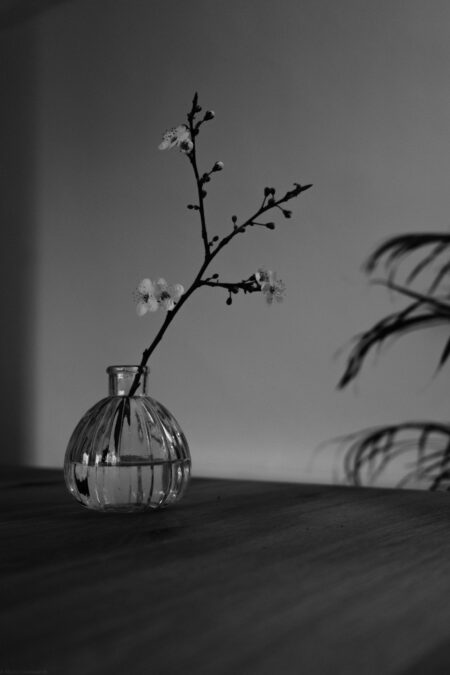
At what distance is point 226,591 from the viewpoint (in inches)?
22.7

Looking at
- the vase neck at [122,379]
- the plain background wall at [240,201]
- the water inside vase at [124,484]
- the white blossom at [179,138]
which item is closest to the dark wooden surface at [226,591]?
the water inside vase at [124,484]

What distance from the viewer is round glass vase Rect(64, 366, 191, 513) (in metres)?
0.90

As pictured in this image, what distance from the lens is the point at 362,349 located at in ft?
6.44

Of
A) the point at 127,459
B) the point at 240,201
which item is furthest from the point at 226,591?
the point at 240,201

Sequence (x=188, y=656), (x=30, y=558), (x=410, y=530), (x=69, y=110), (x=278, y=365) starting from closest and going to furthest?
(x=188, y=656) → (x=30, y=558) → (x=410, y=530) → (x=278, y=365) → (x=69, y=110)

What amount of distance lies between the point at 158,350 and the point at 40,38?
1.20 metres

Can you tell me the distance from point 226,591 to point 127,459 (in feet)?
1.12

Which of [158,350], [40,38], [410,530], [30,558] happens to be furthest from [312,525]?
[40,38]

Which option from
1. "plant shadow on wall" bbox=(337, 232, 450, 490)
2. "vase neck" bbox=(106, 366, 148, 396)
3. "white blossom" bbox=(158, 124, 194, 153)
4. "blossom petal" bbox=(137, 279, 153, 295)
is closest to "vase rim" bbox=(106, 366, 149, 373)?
"vase neck" bbox=(106, 366, 148, 396)

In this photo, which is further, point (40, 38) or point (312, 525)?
point (40, 38)

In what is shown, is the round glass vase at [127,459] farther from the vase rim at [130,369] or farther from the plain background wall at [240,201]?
the plain background wall at [240,201]

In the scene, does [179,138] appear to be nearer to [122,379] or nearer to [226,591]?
[122,379]

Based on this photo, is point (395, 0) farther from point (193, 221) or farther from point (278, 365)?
point (278, 365)

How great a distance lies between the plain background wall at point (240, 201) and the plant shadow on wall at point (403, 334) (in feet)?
0.11
